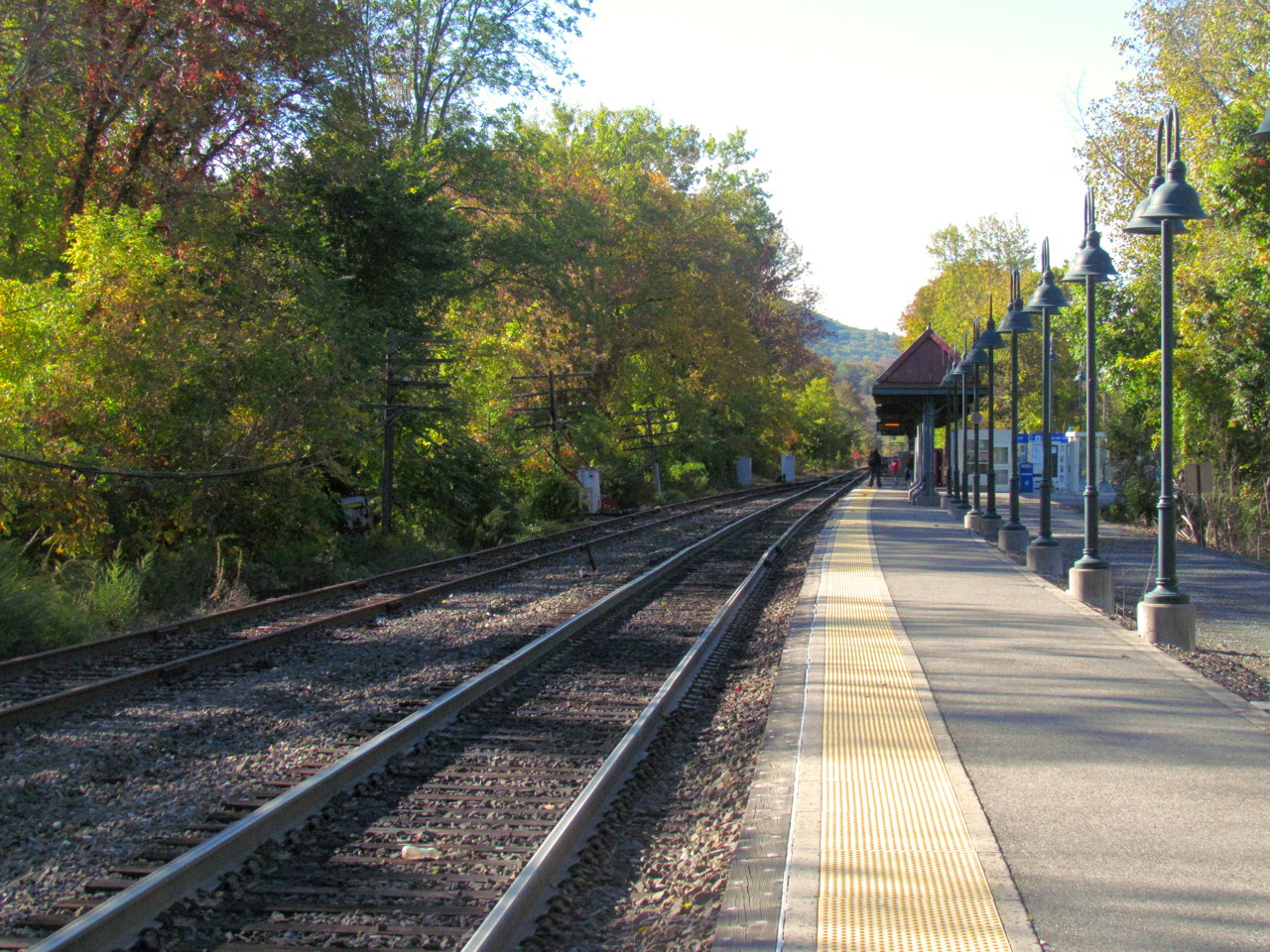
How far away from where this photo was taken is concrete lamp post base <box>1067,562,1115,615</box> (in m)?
13.4

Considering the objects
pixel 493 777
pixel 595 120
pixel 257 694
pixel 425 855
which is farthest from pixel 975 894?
pixel 595 120

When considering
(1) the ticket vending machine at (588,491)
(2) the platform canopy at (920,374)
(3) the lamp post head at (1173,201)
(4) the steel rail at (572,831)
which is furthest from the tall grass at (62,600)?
(2) the platform canopy at (920,374)

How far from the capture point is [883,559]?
1808 centimetres

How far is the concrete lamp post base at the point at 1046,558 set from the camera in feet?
54.5

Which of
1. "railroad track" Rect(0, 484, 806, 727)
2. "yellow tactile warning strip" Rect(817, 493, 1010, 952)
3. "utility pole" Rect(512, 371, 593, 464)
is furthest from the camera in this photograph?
"utility pole" Rect(512, 371, 593, 464)

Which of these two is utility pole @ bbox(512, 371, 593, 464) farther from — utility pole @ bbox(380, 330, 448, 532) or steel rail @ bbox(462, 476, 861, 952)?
steel rail @ bbox(462, 476, 861, 952)

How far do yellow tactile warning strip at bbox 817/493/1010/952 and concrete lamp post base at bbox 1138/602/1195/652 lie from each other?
3188 mm

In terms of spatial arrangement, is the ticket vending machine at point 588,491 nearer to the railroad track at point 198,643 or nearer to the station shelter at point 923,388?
the station shelter at point 923,388

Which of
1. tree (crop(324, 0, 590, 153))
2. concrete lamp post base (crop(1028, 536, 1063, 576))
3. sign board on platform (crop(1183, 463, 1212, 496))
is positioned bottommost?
concrete lamp post base (crop(1028, 536, 1063, 576))

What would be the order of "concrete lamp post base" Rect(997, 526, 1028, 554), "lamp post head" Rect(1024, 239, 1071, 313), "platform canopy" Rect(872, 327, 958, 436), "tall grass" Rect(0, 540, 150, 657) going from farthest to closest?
"platform canopy" Rect(872, 327, 958, 436), "concrete lamp post base" Rect(997, 526, 1028, 554), "lamp post head" Rect(1024, 239, 1071, 313), "tall grass" Rect(0, 540, 150, 657)

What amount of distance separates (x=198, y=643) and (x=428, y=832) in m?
5.68

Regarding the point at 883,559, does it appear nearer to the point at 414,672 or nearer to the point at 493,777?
the point at 414,672

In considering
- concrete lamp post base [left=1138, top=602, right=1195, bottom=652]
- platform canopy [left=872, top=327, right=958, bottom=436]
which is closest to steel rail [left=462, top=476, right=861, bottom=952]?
concrete lamp post base [left=1138, top=602, right=1195, bottom=652]

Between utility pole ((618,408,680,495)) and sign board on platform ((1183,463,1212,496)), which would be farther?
utility pole ((618,408,680,495))
